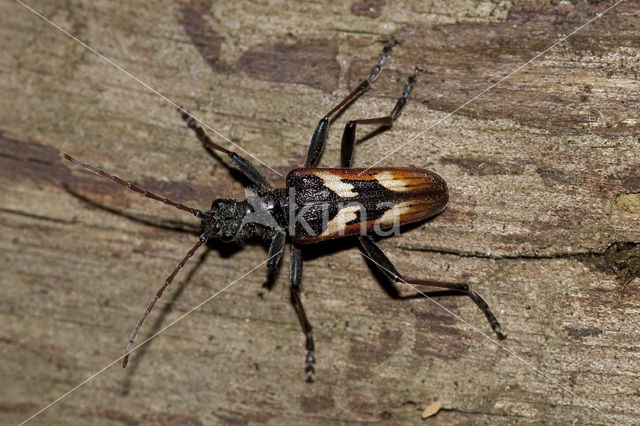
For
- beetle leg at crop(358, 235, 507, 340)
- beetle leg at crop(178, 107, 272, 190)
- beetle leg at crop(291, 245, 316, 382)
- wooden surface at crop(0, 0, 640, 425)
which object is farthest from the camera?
beetle leg at crop(178, 107, 272, 190)

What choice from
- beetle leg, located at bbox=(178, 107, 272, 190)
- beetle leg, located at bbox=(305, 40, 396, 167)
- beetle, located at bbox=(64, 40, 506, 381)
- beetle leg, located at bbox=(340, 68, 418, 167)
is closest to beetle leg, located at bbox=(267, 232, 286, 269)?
beetle, located at bbox=(64, 40, 506, 381)

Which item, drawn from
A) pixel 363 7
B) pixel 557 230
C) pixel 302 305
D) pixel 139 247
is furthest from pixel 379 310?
pixel 363 7

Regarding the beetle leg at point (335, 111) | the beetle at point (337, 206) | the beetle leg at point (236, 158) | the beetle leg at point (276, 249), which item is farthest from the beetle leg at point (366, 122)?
the beetle leg at point (276, 249)

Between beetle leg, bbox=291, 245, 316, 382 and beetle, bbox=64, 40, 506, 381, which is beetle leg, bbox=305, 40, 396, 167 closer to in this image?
beetle, bbox=64, 40, 506, 381

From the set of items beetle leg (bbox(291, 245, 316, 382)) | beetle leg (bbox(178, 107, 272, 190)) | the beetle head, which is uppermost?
beetle leg (bbox(178, 107, 272, 190))

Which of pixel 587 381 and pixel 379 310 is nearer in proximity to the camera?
pixel 587 381

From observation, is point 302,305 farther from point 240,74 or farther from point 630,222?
point 630,222

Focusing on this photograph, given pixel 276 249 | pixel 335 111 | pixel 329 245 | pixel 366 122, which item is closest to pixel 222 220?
pixel 276 249
